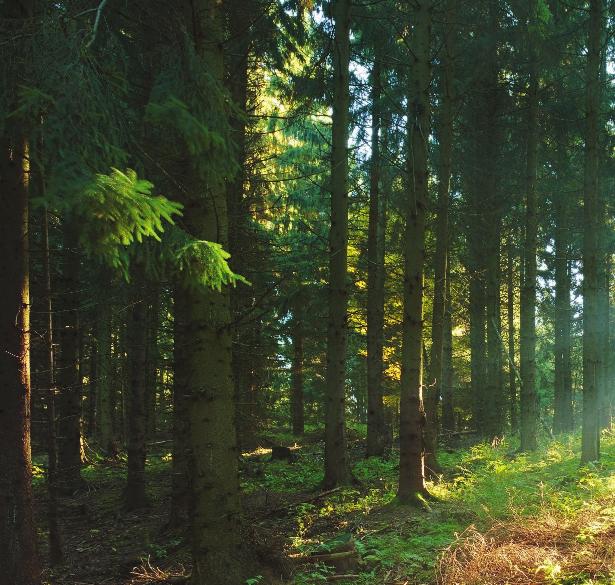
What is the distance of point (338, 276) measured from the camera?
9.97m

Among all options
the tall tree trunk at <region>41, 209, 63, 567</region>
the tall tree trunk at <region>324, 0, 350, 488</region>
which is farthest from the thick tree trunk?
the tall tree trunk at <region>41, 209, 63, 567</region>

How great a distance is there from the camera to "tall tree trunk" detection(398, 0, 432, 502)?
7.67 m

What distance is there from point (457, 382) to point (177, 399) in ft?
75.0

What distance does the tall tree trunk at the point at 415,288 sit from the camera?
7.67 metres

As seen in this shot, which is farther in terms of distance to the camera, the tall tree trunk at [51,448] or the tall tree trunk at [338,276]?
the tall tree trunk at [338,276]

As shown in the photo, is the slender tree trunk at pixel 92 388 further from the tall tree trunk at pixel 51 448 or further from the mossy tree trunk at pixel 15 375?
the mossy tree trunk at pixel 15 375

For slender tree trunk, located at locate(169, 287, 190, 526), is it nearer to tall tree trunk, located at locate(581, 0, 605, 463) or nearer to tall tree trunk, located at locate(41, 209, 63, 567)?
tall tree trunk, located at locate(41, 209, 63, 567)

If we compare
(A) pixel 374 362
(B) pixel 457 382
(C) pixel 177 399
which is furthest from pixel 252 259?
(B) pixel 457 382

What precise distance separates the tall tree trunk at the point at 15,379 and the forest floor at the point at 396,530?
4.11 feet

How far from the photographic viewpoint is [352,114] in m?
14.7

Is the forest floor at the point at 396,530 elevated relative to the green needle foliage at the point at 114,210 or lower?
lower

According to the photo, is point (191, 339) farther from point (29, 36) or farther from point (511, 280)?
point (511, 280)

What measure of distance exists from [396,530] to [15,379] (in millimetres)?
4956

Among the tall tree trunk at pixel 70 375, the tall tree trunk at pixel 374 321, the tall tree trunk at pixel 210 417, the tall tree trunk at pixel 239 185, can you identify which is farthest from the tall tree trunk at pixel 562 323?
the tall tree trunk at pixel 210 417
